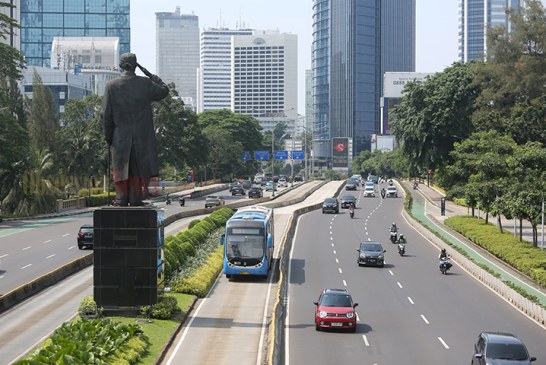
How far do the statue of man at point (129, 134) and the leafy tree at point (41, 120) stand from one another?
220 feet

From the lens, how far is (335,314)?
113 feet

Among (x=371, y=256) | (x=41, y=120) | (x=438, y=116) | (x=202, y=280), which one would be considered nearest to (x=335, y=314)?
(x=202, y=280)

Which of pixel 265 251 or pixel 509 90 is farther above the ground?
pixel 509 90

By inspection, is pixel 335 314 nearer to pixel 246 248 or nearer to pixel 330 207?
pixel 246 248

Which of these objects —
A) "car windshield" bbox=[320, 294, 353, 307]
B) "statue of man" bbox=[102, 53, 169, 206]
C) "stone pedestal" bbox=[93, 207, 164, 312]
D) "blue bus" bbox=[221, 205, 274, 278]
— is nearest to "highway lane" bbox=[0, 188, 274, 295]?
"blue bus" bbox=[221, 205, 274, 278]

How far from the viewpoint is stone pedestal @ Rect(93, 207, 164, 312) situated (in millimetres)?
32094

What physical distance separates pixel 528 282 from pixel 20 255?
→ 30.7 metres

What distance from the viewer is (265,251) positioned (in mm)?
45438

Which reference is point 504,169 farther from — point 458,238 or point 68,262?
point 68,262

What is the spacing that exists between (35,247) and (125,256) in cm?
2879

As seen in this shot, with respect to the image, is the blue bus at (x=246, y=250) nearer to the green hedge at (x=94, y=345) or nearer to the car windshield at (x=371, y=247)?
the car windshield at (x=371, y=247)

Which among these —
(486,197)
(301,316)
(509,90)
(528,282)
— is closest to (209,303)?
(301,316)

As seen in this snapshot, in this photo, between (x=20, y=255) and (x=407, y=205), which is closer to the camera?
(x=20, y=255)

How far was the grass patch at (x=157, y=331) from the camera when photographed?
27047 mm
